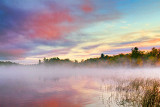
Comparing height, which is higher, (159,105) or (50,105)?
(159,105)

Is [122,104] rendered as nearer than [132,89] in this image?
Yes

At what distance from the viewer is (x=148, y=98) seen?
11.7 metres

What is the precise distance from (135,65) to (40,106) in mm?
99006

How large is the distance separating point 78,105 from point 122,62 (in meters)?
111

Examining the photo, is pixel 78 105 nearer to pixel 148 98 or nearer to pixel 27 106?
pixel 27 106

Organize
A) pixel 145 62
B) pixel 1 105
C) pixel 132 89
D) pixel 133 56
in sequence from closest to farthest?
1. pixel 1 105
2. pixel 132 89
3. pixel 145 62
4. pixel 133 56

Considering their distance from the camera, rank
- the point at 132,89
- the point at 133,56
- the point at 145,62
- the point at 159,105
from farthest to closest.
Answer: the point at 133,56
the point at 145,62
the point at 132,89
the point at 159,105

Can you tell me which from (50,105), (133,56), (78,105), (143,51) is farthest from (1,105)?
(143,51)

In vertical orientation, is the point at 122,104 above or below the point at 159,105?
below

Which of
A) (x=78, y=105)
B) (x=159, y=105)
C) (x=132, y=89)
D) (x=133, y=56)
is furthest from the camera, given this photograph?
(x=133, y=56)

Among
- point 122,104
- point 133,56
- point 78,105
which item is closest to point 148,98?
point 122,104

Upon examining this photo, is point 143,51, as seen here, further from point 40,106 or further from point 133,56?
point 40,106

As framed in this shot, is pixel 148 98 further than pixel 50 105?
No

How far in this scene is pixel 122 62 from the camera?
120312mm
